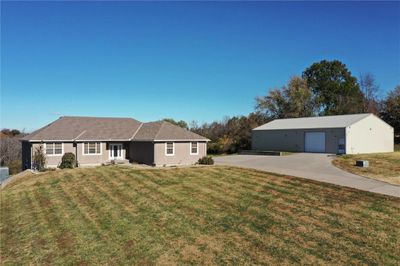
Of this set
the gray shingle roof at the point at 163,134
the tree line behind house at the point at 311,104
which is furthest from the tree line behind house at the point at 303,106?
the gray shingle roof at the point at 163,134

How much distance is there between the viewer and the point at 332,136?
35.0 meters

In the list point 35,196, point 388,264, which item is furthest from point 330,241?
point 35,196

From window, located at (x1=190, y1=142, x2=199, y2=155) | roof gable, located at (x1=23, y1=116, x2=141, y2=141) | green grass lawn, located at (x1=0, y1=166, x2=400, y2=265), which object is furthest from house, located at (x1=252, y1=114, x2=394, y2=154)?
green grass lawn, located at (x1=0, y1=166, x2=400, y2=265)

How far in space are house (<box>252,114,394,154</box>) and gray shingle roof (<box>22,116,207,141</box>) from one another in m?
12.9

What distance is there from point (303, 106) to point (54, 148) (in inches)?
1720

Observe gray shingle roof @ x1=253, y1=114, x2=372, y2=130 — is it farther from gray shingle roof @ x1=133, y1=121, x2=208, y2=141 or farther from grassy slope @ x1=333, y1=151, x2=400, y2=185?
gray shingle roof @ x1=133, y1=121, x2=208, y2=141

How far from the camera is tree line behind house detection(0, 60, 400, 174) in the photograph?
4591 centimetres

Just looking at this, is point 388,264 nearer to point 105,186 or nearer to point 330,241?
point 330,241

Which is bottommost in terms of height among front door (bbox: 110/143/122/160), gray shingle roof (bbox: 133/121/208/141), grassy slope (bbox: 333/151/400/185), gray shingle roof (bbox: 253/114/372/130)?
grassy slope (bbox: 333/151/400/185)

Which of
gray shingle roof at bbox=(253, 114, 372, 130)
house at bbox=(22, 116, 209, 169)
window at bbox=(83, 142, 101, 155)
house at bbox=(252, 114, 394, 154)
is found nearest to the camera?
house at bbox=(22, 116, 209, 169)

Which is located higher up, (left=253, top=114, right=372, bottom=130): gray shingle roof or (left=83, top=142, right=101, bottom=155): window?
(left=253, top=114, right=372, bottom=130): gray shingle roof

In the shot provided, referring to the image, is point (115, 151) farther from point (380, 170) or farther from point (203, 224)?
point (380, 170)

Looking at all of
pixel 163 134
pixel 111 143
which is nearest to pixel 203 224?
pixel 163 134

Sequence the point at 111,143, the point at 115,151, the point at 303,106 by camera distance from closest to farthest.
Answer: the point at 111,143, the point at 115,151, the point at 303,106
